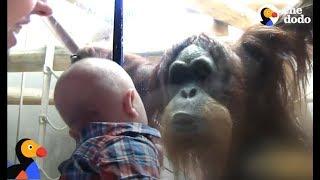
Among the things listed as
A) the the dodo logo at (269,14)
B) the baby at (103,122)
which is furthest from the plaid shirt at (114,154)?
the the dodo logo at (269,14)

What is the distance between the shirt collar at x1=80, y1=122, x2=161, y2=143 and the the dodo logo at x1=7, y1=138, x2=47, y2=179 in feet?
0.32

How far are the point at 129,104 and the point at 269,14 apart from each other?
0.32 m

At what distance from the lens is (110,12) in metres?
0.81

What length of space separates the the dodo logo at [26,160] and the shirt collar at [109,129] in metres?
0.10

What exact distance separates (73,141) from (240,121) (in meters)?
0.32

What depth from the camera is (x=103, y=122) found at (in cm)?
74

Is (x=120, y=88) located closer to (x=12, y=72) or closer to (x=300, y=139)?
(x=12, y=72)

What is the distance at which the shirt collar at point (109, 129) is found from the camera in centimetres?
73

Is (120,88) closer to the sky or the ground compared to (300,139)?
closer to the sky

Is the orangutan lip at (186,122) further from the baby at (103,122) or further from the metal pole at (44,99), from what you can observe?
the metal pole at (44,99)

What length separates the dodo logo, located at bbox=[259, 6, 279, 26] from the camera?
0.79 meters

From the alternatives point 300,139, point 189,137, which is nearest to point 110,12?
point 189,137

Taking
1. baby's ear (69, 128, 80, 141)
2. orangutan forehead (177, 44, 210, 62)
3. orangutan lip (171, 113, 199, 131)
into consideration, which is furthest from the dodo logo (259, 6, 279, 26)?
baby's ear (69, 128, 80, 141)

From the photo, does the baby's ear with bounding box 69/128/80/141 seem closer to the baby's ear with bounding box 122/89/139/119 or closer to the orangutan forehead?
the baby's ear with bounding box 122/89/139/119
